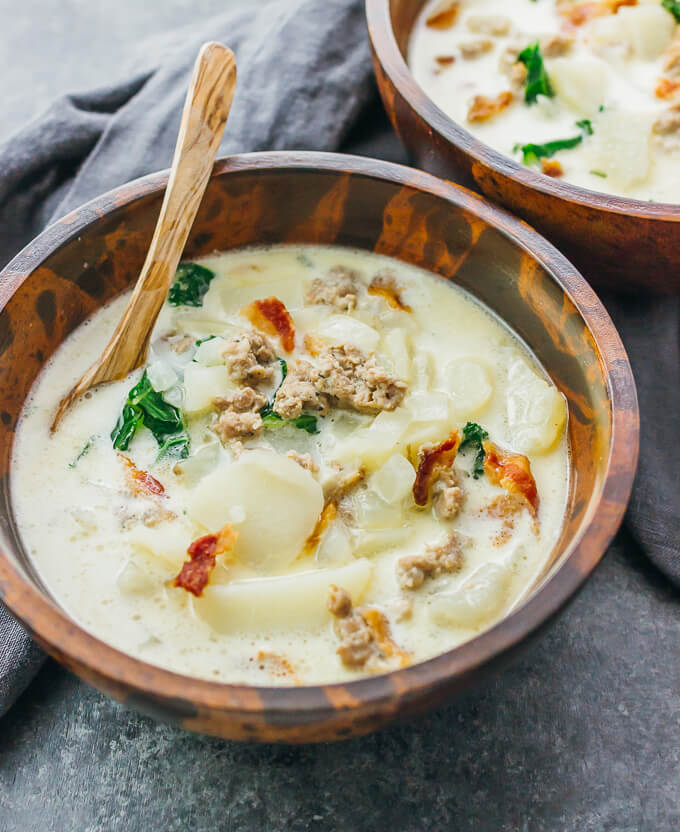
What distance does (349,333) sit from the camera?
2.44 meters

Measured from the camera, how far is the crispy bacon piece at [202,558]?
1934 mm

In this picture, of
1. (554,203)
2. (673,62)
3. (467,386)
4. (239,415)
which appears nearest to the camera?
(239,415)

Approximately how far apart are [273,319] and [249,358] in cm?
21

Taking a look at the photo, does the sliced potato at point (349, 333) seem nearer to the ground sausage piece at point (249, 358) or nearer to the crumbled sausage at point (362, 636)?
the ground sausage piece at point (249, 358)

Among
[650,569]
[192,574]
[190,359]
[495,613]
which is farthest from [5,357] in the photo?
[650,569]

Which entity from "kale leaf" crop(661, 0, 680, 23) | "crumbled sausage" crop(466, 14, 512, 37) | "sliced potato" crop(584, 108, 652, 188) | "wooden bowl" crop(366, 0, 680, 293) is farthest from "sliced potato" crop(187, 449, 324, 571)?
"kale leaf" crop(661, 0, 680, 23)

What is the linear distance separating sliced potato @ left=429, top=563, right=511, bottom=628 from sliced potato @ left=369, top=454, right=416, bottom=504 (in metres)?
0.24

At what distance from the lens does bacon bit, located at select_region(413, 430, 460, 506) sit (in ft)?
7.07

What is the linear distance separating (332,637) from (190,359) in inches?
33.4

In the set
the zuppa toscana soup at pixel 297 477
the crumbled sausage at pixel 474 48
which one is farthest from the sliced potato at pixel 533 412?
the crumbled sausage at pixel 474 48

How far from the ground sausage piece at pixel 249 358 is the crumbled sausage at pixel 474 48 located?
147 cm

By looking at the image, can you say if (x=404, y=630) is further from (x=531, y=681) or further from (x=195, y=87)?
(x=195, y=87)

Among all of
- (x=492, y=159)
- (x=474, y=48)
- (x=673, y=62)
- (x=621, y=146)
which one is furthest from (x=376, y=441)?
(x=673, y=62)

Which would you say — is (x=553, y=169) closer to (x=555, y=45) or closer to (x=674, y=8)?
(x=555, y=45)
